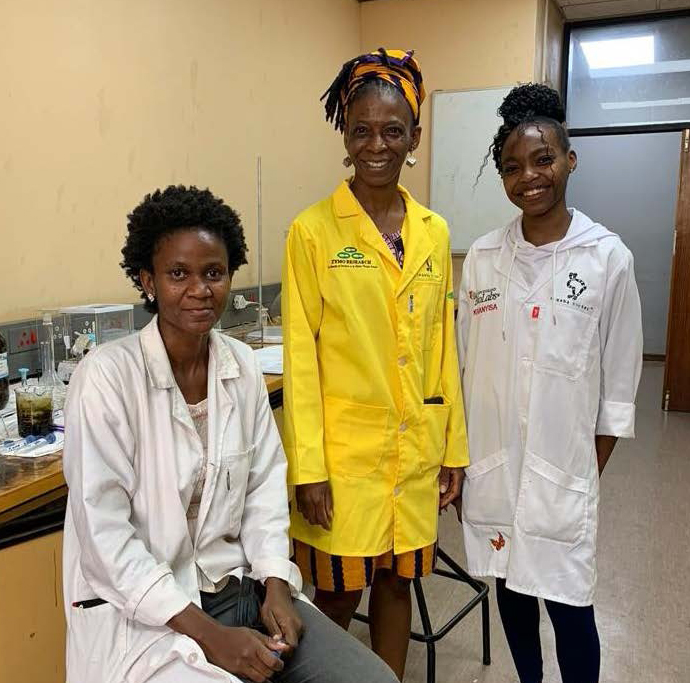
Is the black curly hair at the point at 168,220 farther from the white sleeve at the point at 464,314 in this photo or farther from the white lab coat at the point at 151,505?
the white sleeve at the point at 464,314

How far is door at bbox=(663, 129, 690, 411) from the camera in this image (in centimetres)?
439

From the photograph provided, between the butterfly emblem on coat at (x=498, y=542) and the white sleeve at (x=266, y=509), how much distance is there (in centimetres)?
47

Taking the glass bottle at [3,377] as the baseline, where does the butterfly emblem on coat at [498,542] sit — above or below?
below

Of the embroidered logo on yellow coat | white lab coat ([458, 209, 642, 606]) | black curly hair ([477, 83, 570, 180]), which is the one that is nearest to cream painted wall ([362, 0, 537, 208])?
black curly hair ([477, 83, 570, 180])

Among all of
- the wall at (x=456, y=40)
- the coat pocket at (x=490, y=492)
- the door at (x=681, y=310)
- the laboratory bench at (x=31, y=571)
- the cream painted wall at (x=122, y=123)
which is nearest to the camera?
the laboratory bench at (x=31, y=571)

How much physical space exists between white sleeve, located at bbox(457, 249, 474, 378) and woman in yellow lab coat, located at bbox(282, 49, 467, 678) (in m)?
0.11

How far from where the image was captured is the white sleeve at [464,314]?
5.01 ft

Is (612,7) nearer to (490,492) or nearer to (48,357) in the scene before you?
(490,492)

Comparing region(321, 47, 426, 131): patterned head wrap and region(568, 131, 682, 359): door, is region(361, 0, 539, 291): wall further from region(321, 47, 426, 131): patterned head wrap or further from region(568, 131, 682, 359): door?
region(321, 47, 426, 131): patterned head wrap

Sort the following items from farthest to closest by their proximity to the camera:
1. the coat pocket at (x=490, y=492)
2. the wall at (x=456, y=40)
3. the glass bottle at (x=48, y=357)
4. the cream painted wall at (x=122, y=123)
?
1. the wall at (x=456, y=40)
2. the cream painted wall at (x=122, y=123)
3. the glass bottle at (x=48, y=357)
4. the coat pocket at (x=490, y=492)

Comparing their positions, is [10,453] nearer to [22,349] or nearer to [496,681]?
[22,349]

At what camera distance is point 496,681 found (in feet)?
6.04

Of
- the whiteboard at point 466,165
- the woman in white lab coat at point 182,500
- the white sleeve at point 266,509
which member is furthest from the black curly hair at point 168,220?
the whiteboard at point 466,165

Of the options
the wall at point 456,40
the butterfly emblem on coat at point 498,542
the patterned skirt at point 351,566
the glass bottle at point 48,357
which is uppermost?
the wall at point 456,40
